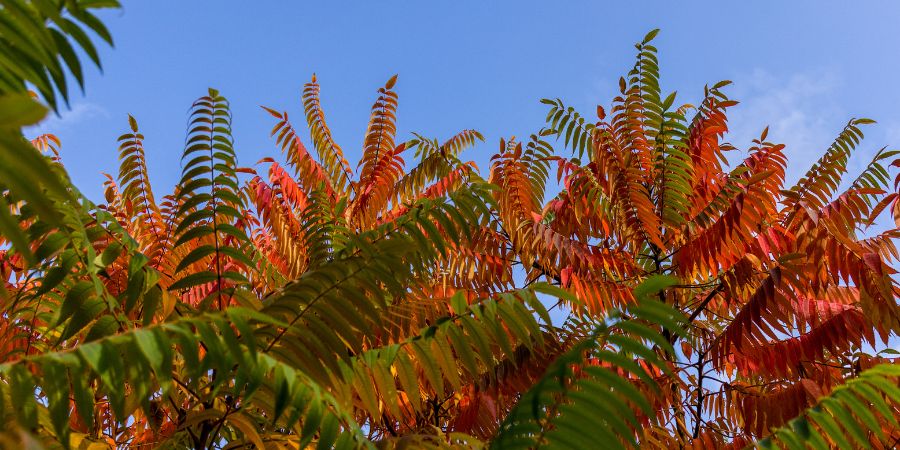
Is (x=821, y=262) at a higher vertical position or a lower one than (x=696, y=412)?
higher

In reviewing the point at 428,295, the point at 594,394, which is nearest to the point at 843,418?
the point at 594,394

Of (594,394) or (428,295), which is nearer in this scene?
(594,394)

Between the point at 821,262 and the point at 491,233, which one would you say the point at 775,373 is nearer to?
the point at 821,262

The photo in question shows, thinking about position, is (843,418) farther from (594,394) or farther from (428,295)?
(428,295)

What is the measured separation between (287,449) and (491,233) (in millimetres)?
2250

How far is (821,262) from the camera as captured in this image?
11.5ft

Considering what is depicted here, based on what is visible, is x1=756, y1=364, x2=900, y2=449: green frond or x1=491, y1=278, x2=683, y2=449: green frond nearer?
x1=491, y1=278, x2=683, y2=449: green frond

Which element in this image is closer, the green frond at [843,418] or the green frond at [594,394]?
the green frond at [594,394]

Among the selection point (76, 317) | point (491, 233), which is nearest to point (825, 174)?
point (491, 233)

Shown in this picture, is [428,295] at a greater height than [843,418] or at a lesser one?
greater

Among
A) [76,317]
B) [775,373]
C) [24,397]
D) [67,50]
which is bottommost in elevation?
[24,397]

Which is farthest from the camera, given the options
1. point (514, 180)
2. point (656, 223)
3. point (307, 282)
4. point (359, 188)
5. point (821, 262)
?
point (359, 188)

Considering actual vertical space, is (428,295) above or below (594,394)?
above

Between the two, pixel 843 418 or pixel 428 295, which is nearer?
pixel 843 418
